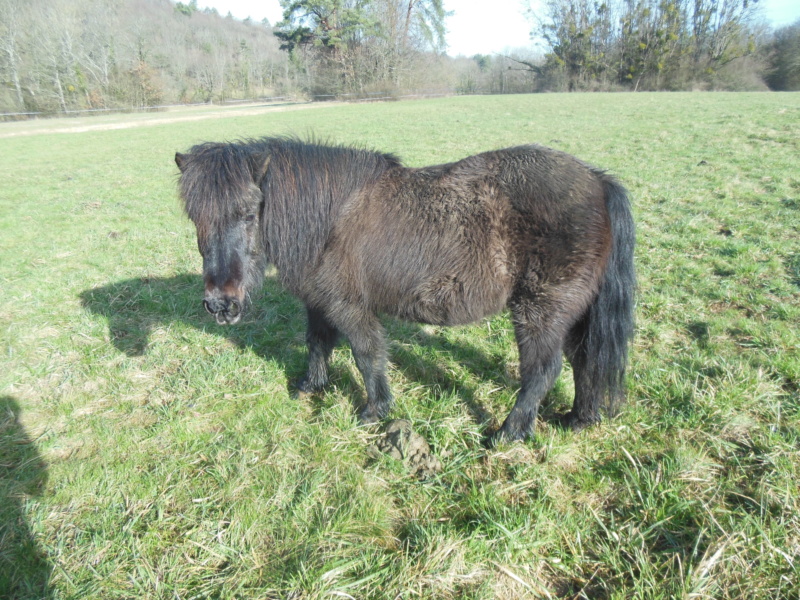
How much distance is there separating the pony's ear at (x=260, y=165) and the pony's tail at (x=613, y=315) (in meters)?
2.21

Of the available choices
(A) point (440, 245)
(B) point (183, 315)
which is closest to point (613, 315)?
(A) point (440, 245)

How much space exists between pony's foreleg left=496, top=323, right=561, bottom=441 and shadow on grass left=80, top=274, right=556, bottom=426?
26 centimetres

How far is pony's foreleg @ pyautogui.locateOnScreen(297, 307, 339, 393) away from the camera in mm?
3444

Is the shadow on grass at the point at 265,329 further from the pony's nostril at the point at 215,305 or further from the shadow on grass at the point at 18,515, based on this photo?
the pony's nostril at the point at 215,305

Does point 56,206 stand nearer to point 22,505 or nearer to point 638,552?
point 22,505

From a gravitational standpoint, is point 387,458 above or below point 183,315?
below

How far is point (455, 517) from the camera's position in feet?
7.38

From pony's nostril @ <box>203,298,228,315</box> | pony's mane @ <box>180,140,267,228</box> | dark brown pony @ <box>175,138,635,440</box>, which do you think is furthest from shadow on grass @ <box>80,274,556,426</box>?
pony's mane @ <box>180,140,267,228</box>

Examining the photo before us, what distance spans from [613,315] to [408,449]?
1.62 meters

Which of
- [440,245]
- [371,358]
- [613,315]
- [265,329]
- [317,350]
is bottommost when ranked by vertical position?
[265,329]

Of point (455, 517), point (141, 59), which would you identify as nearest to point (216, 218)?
point (455, 517)

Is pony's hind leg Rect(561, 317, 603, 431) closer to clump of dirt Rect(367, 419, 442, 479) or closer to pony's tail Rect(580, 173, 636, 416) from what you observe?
pony's tail Rect(580, 173, 636, 416)

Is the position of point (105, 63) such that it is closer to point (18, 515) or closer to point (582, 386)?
point (18, 515)

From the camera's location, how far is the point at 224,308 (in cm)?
254
